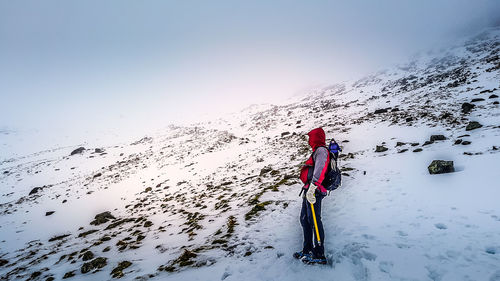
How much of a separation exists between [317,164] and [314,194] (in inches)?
27.8

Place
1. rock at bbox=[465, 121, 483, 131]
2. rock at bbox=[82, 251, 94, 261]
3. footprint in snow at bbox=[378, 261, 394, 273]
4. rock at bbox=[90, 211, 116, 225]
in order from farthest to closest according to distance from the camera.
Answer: rock at bbox=[90, 211, 116, 225]
rock at bbox=[465, 121, 483, 131]
rock at bbox=[82, 251, 94, 261]
footprint in snow at bbox=[378, 261, 394, 273]

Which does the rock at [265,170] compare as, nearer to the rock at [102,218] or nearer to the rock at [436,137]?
the rock at [436,137]

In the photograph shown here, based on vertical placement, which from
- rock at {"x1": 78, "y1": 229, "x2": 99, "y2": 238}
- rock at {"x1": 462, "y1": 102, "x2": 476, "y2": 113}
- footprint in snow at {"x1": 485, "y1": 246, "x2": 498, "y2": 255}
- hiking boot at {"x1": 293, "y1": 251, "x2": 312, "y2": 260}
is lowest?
rock at {"x1": 78, "y1": 229, "x2": 99, "y2": 238}

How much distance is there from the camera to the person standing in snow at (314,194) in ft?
15.9

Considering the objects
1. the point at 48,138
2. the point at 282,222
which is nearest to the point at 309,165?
the point at 282,222

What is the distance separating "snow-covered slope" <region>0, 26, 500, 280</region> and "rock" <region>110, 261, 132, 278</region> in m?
0.04

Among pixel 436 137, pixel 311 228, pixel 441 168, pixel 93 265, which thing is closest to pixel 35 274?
pixel 93 265

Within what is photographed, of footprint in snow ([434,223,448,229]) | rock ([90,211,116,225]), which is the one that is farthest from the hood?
rock ([90,211,116,225])

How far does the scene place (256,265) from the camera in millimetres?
5383

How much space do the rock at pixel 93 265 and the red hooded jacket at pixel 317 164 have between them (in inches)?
298

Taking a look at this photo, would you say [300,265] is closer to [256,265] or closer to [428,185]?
→ [256,265]

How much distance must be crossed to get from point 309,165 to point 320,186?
55 cm

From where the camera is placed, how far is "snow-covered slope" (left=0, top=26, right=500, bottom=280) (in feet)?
16.4

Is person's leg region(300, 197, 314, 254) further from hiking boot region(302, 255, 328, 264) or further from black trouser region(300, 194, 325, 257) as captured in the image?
hiking boot region(302, 255, 328, 264)
